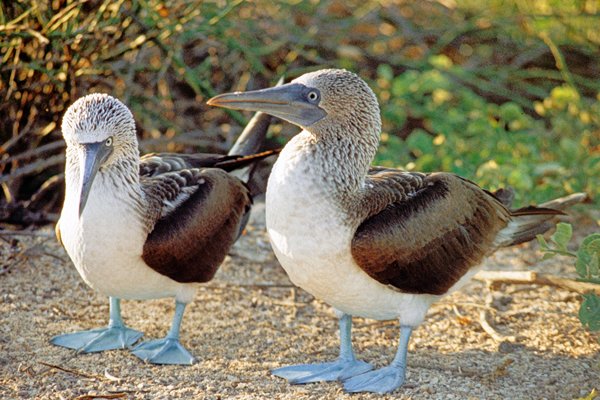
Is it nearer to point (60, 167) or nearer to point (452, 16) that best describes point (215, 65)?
point (60, 167)

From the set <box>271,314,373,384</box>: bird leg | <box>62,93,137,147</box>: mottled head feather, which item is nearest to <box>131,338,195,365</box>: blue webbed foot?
<box>271,314,373,384</box>: bird leg

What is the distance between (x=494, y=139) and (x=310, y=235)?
3540mm

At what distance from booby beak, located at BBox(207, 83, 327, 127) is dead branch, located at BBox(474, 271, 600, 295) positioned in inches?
69.2

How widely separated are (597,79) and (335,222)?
582cm

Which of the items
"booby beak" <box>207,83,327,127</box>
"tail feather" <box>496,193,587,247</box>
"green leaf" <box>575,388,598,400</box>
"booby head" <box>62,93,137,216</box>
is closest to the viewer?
→ "green leaf" <box>575,388,598,400</box>

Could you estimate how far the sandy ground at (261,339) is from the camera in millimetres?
4707

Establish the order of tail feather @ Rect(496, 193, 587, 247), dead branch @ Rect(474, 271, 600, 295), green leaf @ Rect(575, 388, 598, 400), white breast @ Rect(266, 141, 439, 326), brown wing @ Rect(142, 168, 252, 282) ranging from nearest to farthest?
green leaf @ Rect(575, 388, 598, 400)
white breast @ Rect(266, 141, 439, 326)
brown wing @ Rect(142, 168, 252, 282)
tail feather @ Rect(496, 193, 587, 247)
dead branch @ Rect(474, 271, 600, 295)

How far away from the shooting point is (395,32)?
9.67m

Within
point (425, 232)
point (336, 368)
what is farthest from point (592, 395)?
point (336, 368)

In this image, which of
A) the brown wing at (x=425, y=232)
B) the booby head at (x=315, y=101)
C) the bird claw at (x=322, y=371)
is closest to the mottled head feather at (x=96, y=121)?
the booby head at (x=315, y=101)

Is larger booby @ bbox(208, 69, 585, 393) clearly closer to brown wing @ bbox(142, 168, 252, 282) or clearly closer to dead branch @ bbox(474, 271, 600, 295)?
brown wing @ bbox(142, 168, 252, 282)

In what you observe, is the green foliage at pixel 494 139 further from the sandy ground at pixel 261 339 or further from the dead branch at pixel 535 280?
the dead branch at pixel 535 280

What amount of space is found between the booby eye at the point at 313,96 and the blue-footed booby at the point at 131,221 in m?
0.82

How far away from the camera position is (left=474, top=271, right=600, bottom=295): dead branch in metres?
5.57
